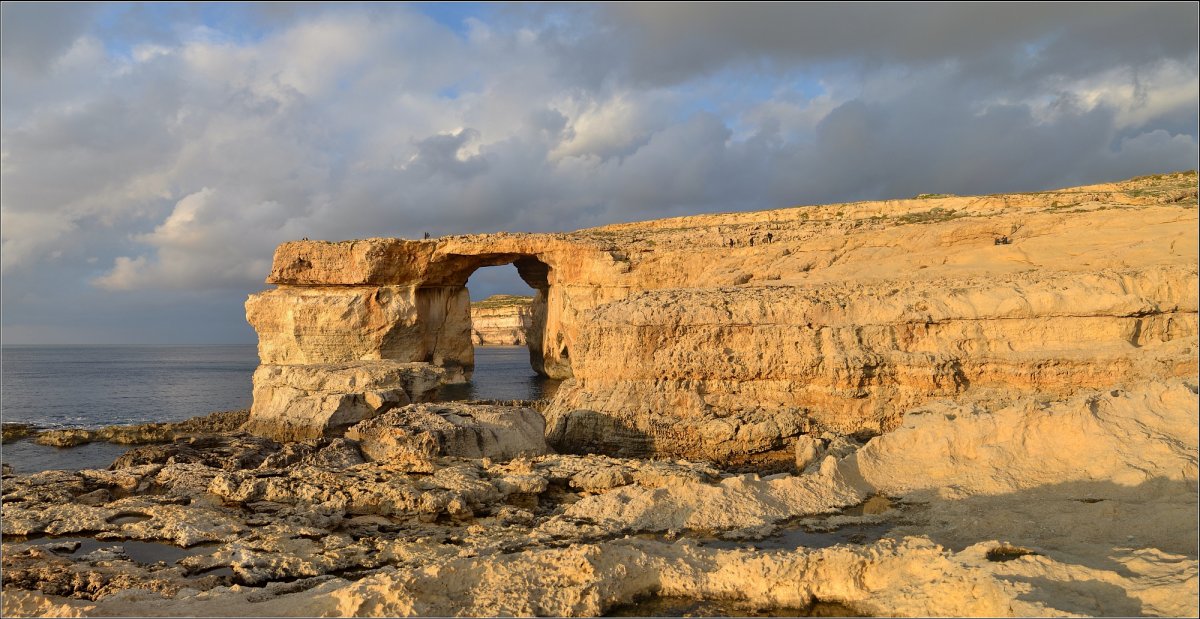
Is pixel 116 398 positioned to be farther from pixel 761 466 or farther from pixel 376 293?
pixel 761 466

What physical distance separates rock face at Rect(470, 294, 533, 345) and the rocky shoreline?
71.2 metres

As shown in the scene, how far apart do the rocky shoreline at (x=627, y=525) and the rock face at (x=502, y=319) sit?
7120 centimetres

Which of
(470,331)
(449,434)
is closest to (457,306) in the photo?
(470,331)

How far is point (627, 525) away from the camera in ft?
33.1

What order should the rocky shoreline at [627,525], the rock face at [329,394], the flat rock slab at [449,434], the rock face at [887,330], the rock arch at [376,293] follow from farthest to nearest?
1. the rock arch at [376,293]
2. the rock face at [329,394]
3. the rock face at [887,330]
4. the flat rock slab at [449,434]
5. the rocky shoreline at [627,525]

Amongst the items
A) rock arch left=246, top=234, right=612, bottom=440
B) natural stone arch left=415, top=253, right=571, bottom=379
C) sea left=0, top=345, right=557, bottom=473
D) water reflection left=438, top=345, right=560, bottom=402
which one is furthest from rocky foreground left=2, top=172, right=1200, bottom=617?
natural stone arch left=415, top=253, right=571, bottom=379

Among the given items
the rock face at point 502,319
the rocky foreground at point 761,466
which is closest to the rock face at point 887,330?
the rocky foreground at point 761,466

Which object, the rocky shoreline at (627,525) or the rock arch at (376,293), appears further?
the rock arch at (376,293)

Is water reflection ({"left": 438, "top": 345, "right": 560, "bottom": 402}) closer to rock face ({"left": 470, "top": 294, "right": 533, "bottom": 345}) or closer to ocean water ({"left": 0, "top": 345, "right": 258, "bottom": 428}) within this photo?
ocean water ({"left": 0, "top": 345, "right": 258, "bottom": 428})

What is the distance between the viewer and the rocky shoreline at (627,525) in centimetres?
668

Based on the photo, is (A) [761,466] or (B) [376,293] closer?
(A) [761,466]

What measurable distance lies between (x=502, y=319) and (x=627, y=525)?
7992 centimetres

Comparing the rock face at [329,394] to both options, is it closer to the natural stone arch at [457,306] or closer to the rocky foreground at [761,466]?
the rocky foreground at [761,466]

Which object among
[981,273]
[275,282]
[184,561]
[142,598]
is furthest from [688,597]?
[275,282]
